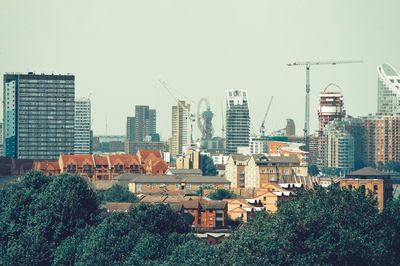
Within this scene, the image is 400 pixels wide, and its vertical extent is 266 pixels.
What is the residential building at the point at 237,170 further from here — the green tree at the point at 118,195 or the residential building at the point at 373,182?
the residential building at the point at 373,182

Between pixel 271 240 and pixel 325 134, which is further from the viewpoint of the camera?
pixel 325 134

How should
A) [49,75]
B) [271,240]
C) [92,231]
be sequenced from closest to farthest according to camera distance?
1. [271,240]
2. [92,231]
3. [49,75]

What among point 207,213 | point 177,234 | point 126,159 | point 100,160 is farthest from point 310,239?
point 126,159

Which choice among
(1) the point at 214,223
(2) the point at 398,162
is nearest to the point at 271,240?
(1) the point at 214,223

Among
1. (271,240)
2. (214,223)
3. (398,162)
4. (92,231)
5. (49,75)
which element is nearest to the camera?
(271,240)

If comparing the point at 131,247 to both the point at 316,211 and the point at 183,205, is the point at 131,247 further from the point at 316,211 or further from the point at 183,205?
the point at 183,205

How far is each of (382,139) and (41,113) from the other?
52.7 metres

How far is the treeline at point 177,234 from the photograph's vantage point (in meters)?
52.7

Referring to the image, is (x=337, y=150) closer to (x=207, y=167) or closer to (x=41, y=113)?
(x=207, y=167)

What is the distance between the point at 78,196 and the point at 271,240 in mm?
21140

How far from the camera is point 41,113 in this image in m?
149

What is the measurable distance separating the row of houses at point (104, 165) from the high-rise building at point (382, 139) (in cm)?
4998

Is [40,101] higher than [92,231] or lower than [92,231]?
higher

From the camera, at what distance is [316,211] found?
55.6m
